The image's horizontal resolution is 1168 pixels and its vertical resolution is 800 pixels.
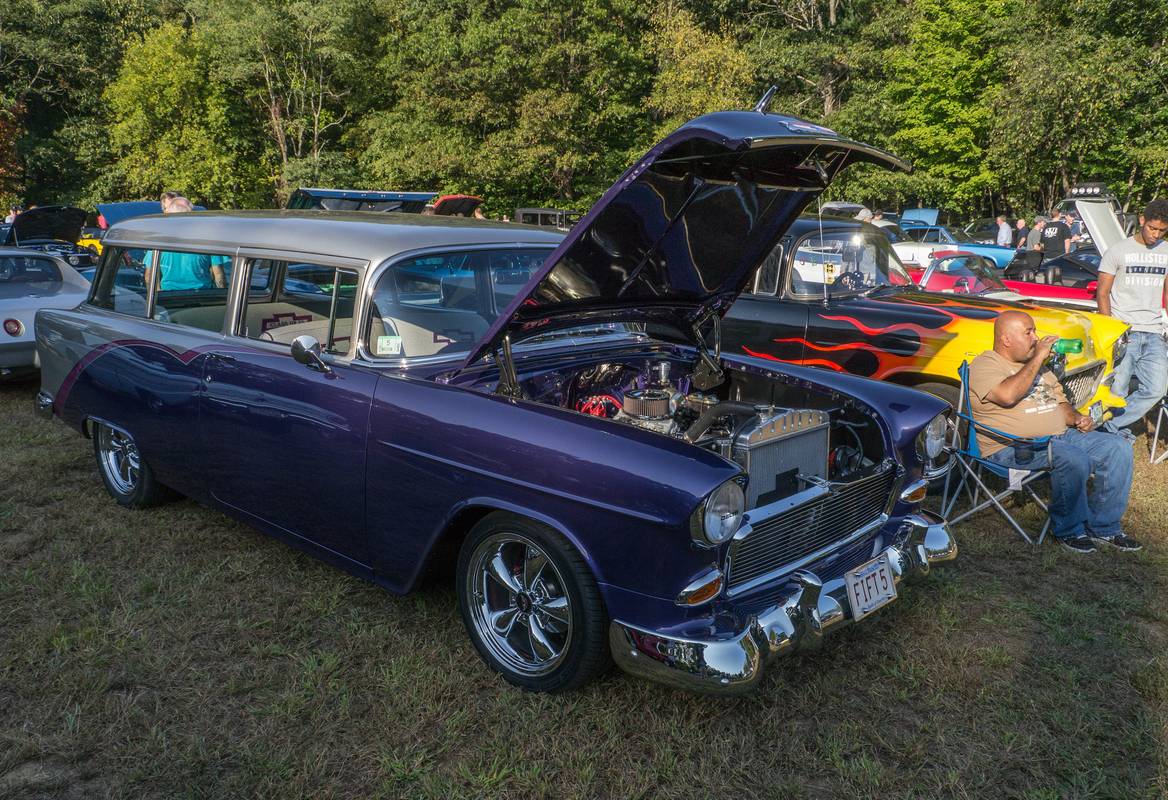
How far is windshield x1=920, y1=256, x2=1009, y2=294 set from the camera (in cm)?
948

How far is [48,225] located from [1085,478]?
63.5ft

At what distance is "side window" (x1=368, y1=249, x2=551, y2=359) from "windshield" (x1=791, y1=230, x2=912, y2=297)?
9.87 ft

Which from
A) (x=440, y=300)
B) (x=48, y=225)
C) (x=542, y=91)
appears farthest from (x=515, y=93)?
(x=440, y=300)

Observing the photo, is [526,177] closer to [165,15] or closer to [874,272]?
A: [165,15]

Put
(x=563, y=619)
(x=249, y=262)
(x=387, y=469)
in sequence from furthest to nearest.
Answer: (x=249, y=262), (x=387, y=469), (x=563, y=619)

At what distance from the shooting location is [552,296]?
123 inches

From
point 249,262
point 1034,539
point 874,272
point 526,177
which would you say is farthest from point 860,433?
point 526,177

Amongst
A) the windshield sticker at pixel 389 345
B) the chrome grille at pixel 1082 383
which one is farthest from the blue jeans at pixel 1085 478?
the windshield sticker at pixel 389 345

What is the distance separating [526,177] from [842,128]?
11.0 meters

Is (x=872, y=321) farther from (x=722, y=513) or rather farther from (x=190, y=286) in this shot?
(x=190, y=286)

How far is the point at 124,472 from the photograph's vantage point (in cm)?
495

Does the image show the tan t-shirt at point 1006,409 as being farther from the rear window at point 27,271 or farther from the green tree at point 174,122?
the green tree at point 174,122

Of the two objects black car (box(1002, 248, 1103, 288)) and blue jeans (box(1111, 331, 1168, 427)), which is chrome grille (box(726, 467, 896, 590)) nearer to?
blue jeans (box(1111, 331, 1168, 427))

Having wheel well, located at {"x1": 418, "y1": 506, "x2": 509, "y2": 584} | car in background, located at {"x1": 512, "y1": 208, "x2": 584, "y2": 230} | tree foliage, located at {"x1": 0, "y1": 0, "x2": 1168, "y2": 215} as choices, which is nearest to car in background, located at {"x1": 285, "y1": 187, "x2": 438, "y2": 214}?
car in background, located at {"x1": 512, "y1": 208, "x2": 584, "y2": 230}
